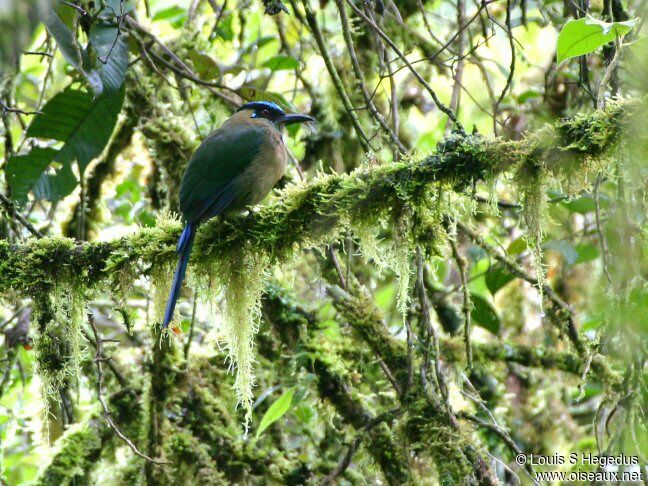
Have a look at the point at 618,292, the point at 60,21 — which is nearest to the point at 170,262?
the point at 60,21

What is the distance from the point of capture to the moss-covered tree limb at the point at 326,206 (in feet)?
6.63

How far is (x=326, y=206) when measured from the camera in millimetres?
2326

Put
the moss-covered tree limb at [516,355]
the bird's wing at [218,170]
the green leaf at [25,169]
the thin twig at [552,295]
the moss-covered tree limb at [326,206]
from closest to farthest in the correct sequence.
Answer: the moss-covered tree limb at [326,206], the bird's wing at [218,170], the thin twig at [552,295], the green leaf at [25,169], the moss-covered tree limb at [516,355]

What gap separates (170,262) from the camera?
2762 mm

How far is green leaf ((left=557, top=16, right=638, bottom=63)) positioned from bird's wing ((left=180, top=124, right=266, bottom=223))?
1.42 meters

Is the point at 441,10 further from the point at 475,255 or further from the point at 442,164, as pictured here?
the point at 442,164

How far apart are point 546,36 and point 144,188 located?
3423 mm

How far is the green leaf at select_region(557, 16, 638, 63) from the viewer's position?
2045 mm

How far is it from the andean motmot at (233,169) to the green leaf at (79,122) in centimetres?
56

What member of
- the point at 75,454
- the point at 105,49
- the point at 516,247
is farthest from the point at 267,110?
the point at 75,454

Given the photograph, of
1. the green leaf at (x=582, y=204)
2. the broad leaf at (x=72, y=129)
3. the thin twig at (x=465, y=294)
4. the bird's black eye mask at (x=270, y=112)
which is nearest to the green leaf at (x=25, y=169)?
the broad leaf at (x=72, y=129)

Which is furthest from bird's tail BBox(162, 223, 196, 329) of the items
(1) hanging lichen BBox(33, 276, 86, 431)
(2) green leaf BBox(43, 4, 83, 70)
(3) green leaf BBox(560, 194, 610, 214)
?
(3) green leaf BBox(560, 194, 610, 214)

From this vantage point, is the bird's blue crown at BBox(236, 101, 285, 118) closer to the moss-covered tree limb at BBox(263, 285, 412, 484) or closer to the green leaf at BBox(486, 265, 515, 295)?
the moss-covered tree limb at BBox(263, 285, 412, 484)

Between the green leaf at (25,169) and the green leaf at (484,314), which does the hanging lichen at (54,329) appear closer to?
the green leaf at (25,169)
